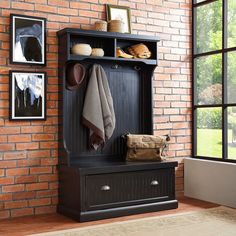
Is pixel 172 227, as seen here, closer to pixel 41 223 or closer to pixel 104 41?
pixel 41 223

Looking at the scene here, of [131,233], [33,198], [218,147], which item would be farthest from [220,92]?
[33,198]

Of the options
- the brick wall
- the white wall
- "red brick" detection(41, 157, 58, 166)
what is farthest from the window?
"red brick" detection(41, 157, 58, 166)

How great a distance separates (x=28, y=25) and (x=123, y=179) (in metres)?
1.79

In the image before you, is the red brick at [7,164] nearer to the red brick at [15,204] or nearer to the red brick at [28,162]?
the red brick at [28,162]

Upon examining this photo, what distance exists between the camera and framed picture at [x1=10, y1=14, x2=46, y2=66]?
159 inches

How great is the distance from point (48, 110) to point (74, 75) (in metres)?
0.45

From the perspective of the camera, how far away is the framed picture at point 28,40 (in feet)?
13.3

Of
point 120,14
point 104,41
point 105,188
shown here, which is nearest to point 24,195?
point 105,188

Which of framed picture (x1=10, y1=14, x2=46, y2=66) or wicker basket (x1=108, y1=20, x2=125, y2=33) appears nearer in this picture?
A: framed picture (x1=10, y1=14, x2=46, y2=66)

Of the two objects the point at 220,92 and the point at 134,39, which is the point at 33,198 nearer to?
the point at 134,39

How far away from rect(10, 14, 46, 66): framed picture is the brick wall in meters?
0.07

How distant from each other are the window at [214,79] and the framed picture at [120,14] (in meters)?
0.97

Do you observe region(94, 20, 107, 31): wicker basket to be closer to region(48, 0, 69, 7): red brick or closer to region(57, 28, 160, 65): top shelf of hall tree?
region(57, 28, 160, 65): top shelf of hall tree

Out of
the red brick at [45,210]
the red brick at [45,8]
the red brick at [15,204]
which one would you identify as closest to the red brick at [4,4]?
the red brick at [45,8]
